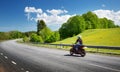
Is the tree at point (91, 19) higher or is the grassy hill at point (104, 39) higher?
the tree at point (91, 19)

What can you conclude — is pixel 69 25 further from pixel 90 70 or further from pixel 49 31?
pixel 90 70

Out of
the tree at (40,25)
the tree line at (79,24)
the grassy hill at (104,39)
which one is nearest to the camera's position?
the grassy hill at (104,39)

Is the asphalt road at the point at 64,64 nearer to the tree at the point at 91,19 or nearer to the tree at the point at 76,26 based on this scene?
the tree at the point at 76,26

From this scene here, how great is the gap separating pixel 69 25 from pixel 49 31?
93.0ft

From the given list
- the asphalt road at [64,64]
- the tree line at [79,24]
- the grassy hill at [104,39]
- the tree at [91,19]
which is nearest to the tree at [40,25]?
the tree line at [79,24]

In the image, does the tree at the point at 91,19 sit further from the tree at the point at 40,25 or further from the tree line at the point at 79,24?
the tree at the point at 40,25

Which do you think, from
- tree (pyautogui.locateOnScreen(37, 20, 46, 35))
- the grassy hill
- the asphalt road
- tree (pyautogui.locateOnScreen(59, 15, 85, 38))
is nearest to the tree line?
tree (pyautogui.locateOnScreen(59, 15, 85, 38))

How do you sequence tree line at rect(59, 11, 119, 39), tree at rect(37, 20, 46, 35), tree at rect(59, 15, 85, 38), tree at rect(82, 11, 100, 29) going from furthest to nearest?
1. tree at rect(37, 20, 46, 35)
2. tree at rect(82, 11, 100, 29)
3. tree line at rect(59, 11, 119, 39)
4. tree at rect(59, 15, 85, 38)

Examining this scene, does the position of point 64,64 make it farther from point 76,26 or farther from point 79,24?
point 76,26

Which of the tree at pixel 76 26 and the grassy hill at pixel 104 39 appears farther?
the tree at pixel 76 26

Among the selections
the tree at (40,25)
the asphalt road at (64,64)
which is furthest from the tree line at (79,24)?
the asphalt road at (64,64)

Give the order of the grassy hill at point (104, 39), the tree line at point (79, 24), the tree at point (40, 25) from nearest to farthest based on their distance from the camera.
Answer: the grassy hill at point (104, 39)
the tree line at point (79, 24)
the tree at point (40, 25)

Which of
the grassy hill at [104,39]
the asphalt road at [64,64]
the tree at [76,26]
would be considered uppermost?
the tree at [76,26]

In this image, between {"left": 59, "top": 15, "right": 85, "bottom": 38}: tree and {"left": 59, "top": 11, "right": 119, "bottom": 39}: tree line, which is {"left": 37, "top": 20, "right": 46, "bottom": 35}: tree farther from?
{"left": 59, "top": 15, "right": 85, "bottom": 38}: tree
